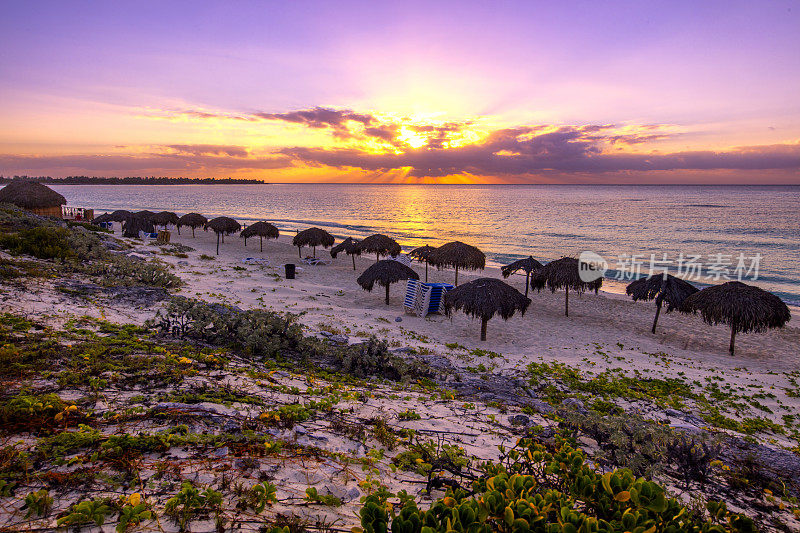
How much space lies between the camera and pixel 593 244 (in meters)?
35.6

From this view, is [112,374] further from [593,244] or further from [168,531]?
[593,244]

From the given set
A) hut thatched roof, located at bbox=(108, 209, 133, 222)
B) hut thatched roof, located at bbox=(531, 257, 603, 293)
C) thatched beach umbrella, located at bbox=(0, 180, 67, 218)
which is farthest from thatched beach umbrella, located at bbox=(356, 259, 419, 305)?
thatched beach umbrella, located at bbox=(0, 180, 67, 218)

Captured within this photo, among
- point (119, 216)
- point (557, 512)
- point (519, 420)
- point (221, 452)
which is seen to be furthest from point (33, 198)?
point (557, 512)

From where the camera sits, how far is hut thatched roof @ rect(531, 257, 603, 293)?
45.0 feet

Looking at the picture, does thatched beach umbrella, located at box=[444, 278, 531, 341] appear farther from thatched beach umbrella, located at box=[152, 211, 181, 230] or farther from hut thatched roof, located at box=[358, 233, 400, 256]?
thatched beach umbrella, located at box=[152, 211, 181, 230]

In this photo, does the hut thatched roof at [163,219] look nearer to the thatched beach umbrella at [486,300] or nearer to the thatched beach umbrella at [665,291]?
the thatched beach umbrella at [486,300]

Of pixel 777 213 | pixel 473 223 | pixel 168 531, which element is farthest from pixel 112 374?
pixel 777 213

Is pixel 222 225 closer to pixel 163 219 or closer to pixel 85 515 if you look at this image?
pixel 163 219

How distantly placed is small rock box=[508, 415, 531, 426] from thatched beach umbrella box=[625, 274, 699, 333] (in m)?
10.6

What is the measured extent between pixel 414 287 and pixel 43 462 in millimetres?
10672

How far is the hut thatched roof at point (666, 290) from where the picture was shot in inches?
490

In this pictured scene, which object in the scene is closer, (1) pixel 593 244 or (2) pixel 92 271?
(2) pixel 92 271

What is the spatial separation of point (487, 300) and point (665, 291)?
7021 mm

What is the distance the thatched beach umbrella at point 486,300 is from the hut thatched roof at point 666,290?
567cm
